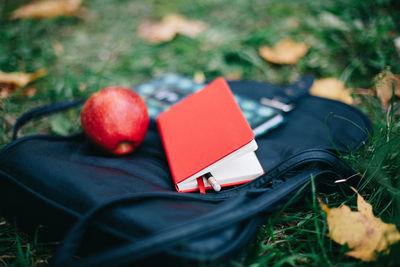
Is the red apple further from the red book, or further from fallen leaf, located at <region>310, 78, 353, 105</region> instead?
fallen leaf, located at <region>310, 78, 353, 105</region>

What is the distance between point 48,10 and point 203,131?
9.66 feet

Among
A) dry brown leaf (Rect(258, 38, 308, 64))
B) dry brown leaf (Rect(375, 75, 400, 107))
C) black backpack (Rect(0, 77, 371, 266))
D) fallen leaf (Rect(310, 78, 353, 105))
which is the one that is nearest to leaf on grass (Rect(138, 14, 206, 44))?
dry brown leaf (Rect(258, 38, 308, 64))

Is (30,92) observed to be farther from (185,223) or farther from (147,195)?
(185,223)

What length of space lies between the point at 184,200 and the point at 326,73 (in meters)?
1.85

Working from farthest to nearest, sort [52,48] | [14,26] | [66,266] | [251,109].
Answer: [14,26] < [52,48] < [251,109] < [66,266]

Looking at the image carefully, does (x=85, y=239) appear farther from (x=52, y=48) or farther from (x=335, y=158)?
(x=52, y=48)

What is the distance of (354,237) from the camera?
1031 millimetres

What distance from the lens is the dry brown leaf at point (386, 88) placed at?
156 centimetres

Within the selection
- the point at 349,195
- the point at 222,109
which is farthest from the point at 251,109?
the point at 349,195

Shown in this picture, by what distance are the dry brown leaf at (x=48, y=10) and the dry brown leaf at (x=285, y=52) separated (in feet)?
7.81

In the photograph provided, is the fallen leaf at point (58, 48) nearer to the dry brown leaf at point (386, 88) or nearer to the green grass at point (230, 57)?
the green grass at point (230, 57)

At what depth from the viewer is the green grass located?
1.22 meters

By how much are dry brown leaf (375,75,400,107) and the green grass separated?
67 millimetres

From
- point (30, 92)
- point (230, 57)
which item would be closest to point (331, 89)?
point (230, 57)
